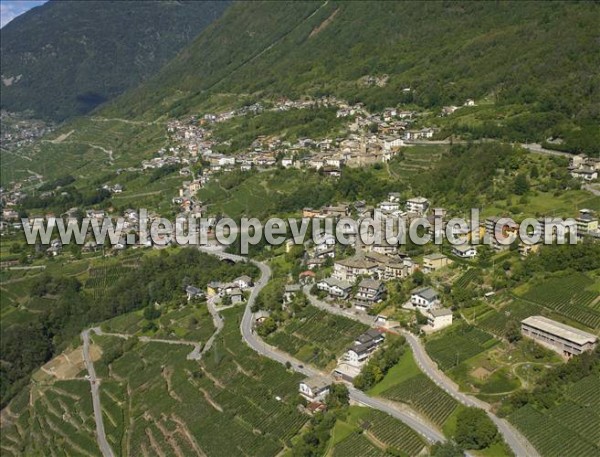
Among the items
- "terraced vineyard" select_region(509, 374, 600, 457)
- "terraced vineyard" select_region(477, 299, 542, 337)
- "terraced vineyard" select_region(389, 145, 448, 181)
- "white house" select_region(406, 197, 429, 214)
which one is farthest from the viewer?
"terraced vineyard" select_region(389, 145, 448, 181)

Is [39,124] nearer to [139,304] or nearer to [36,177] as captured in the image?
[36,177]

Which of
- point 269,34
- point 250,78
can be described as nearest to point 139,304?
point 250,78

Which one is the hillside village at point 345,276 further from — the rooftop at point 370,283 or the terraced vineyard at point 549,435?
the rooftop at point 370,283

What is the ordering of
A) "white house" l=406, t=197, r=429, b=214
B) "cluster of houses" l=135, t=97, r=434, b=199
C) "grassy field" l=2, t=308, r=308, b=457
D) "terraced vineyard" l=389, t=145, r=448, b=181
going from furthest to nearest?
"cluster of houses" l=135, t=97, r=434, b=199 < "terraced vineyard" l=389, t=145, r=448, b=181 < "white house" l=406, t=197, r=429, b=214 < "grassy field" l=2, t=308, r=308, b=457

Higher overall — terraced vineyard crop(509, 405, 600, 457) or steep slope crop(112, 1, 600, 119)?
steep slope crop(112, 1, 600, 119)

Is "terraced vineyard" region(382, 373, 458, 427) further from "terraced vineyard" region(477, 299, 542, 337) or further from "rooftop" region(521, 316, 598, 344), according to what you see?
"rooftop" region(521, 316, 598, 344)

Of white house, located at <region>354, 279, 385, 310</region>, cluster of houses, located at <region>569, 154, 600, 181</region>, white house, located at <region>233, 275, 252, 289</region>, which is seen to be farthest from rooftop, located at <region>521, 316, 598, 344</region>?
white house, located at <region>233, 275, 252, 289</region>
